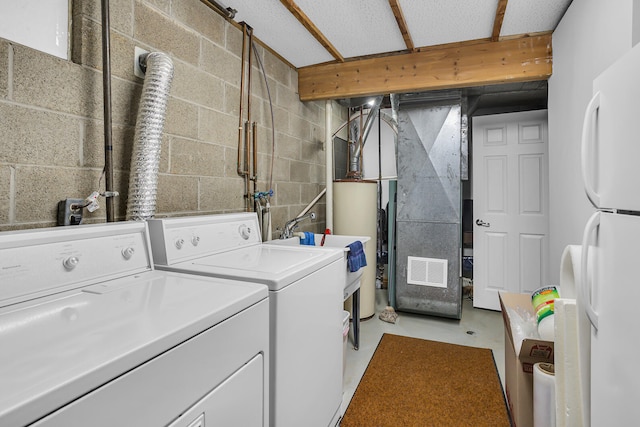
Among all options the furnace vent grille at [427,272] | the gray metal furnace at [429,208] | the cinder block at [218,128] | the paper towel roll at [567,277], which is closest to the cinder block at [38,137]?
the cinder block at [218,128]

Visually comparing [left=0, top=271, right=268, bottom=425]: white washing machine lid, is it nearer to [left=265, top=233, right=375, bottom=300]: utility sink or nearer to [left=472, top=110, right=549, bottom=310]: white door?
[left=265, top=233, right=375, bottom=300]: utility sink

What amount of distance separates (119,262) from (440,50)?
2.54m

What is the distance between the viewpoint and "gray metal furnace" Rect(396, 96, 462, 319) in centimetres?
320

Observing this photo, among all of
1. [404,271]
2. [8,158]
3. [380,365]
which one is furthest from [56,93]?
[404,271]

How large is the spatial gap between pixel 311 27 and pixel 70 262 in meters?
1.98

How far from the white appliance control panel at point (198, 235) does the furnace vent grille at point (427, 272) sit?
1968 mm

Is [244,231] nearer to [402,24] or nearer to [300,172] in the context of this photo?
[300,172]

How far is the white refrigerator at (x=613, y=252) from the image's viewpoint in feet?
2.48

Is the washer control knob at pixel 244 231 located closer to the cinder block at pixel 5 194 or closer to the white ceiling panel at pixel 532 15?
the cinder block at pixel 5 194

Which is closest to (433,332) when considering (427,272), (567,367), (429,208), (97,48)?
(427,272)

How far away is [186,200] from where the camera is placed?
5.91 ft

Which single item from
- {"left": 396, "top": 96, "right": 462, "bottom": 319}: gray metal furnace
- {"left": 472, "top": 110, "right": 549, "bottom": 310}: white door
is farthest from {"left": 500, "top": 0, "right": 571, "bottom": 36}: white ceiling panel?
{"left": 472, "top": 110, "right": 549, "bottom": 310}: white door

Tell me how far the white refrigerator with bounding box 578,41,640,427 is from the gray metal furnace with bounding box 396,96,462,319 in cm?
216

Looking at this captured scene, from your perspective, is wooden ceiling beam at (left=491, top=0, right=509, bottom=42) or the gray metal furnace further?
the gray metal furnace
